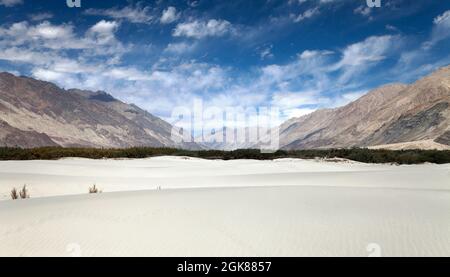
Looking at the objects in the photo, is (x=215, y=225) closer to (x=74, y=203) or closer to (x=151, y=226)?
(x=151, y=226)

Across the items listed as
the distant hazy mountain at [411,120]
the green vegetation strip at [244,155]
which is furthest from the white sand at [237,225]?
the distant hazy mountain at [411,120]

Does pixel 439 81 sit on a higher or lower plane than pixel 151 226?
higher

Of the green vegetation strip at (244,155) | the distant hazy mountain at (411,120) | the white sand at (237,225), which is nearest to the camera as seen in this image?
the white sand at (237,225)

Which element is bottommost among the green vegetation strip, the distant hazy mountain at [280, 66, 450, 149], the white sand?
the white sand

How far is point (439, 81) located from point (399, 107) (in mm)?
16925

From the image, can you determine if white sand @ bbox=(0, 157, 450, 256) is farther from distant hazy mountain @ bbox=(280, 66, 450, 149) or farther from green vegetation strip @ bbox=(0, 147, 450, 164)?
distant hazy mountain @ bbox=(280, 66, 450, 149)

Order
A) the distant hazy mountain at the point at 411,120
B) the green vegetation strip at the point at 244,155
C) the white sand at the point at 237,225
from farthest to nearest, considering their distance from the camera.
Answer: the distant hazy mountain at the point at 411,120, the green vegetation strip at the point at 244,155, the white sand at the point at 237,225

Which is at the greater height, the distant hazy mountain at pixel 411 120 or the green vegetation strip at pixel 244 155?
the distant hazy mountain at pixel 411 120

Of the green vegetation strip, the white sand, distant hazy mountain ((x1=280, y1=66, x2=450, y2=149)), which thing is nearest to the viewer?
the white sand

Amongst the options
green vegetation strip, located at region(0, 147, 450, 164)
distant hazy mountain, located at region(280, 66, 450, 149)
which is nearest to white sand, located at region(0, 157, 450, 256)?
green vegetation strip, located at region(0, 147, 450, 164)

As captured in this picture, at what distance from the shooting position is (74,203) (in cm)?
1035

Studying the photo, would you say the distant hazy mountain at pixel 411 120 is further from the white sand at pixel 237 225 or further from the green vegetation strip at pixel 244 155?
the white sand at pixel 237 225
